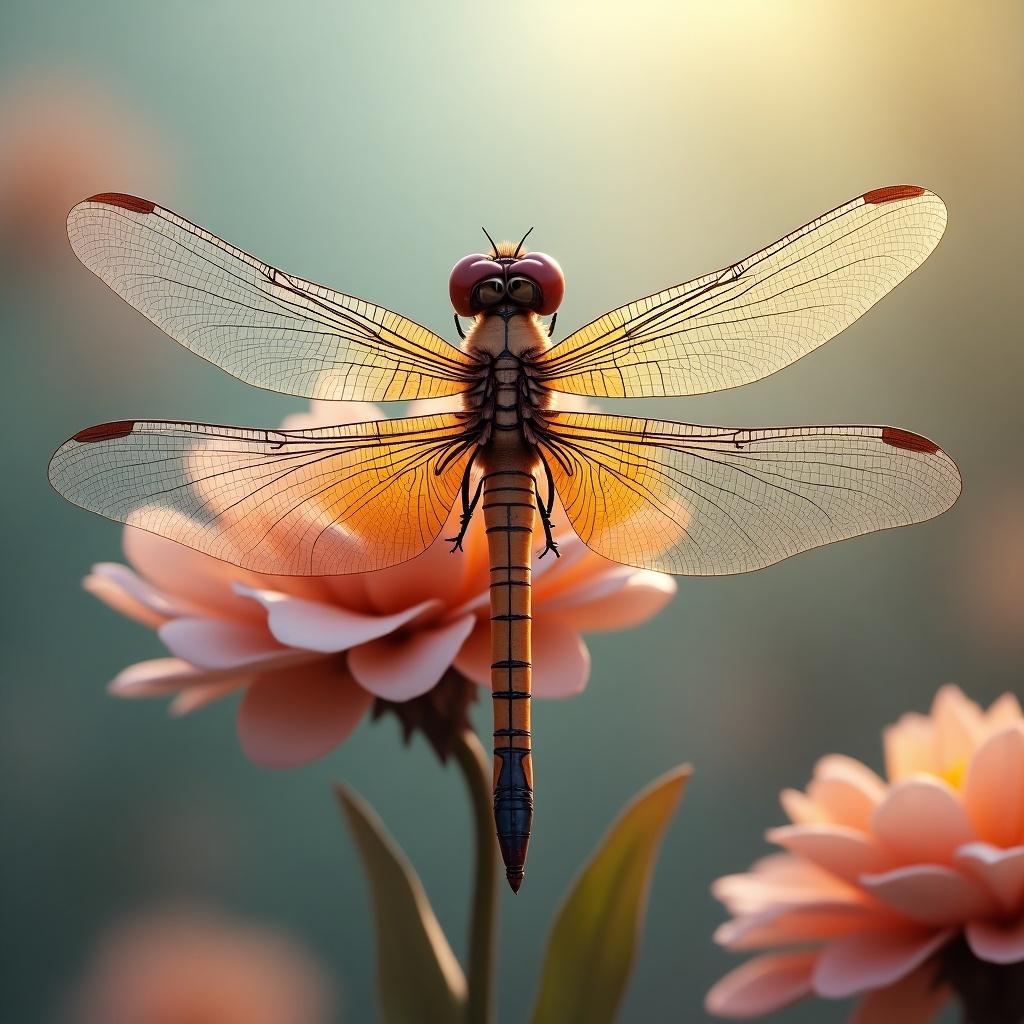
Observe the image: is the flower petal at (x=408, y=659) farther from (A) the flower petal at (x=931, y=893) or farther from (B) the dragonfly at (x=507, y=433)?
(A) the flower petal at (x=931, y=893)

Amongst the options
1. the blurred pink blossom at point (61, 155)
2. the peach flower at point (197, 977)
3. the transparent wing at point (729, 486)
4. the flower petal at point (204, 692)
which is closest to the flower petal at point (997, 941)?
the transparent wing at point (729, 486)

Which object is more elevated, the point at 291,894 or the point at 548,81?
the point at 548,81

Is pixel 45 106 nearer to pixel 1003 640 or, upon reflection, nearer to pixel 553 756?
pixel 553 756

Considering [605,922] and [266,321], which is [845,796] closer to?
[605,922]

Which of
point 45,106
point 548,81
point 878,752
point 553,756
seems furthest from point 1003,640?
point 45,106

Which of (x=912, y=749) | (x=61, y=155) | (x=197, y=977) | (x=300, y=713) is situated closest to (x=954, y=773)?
(x=912, y=749)
